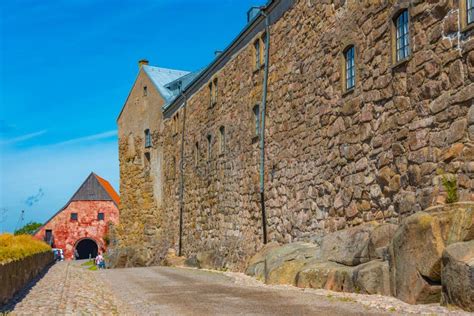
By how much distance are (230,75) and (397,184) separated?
11.0 meters

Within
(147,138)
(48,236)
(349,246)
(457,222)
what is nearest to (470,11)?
(457,222)

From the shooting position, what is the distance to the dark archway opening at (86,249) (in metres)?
55.7

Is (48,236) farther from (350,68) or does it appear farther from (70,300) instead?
(350,68)

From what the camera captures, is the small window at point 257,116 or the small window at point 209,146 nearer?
the small window at point 257,116

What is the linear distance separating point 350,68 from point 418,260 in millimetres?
5816

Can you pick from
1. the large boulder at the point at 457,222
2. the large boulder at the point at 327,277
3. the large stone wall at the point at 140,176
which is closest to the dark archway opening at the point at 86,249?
the large stone wall at the point at 140,176

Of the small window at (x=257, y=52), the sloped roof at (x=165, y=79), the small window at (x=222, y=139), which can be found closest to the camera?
the small window at (x=257, y=52)

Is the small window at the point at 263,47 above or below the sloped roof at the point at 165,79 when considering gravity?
below

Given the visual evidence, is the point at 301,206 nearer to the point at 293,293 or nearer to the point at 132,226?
the point at 293,293

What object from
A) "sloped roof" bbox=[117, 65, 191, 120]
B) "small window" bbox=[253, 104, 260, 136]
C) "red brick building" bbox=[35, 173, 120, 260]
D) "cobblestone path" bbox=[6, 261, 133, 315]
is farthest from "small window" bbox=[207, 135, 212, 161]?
"red brick building" bbox=[35, 173, 120, 260]

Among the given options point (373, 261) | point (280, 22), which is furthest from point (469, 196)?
point (280, 22)

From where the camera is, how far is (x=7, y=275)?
426 inches

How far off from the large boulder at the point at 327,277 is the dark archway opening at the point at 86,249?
46.8 metres

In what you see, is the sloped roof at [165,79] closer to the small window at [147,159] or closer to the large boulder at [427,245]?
the small window at [147,159]
